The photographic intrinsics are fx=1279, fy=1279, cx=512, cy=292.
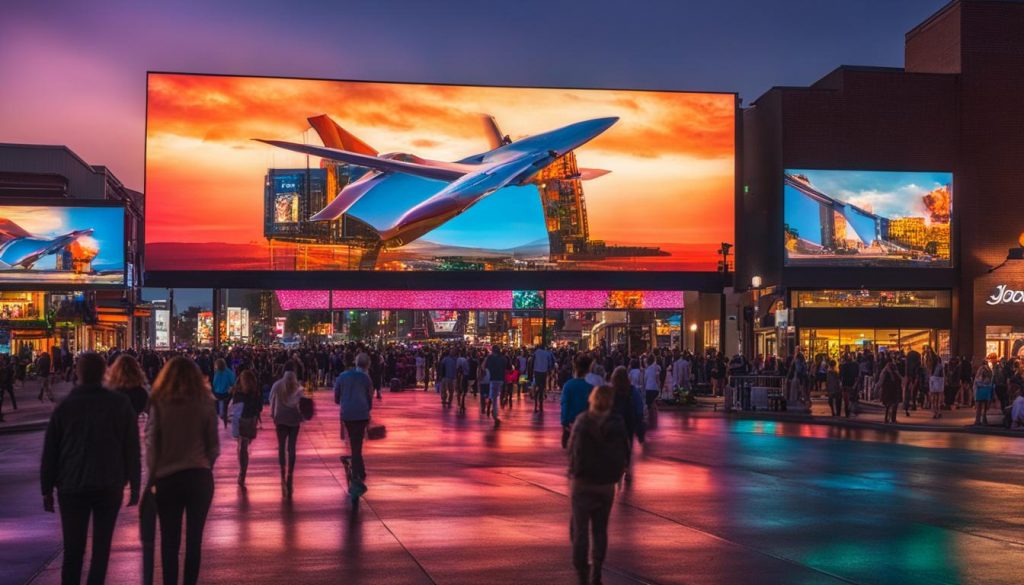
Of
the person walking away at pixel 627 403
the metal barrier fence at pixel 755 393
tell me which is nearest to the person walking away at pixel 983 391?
the metal barrier fence at pixel 755 393

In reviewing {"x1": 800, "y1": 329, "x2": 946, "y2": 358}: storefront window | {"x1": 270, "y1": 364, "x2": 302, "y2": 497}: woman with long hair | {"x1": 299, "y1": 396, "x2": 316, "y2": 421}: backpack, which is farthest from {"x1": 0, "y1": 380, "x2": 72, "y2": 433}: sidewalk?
{"x1": 800, "y1": 329, "x2": 946, "y2": 358}: storefront window

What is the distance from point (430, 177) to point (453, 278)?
505 centimetres

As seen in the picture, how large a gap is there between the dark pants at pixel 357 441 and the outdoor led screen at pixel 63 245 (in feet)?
176

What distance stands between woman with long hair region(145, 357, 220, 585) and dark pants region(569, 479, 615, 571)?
2.50 metres

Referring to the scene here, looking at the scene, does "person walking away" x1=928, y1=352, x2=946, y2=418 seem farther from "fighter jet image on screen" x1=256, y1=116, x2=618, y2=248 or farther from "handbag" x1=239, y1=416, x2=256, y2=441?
"fighter jet image on screen" x1=256, y1=116, x2=618, y2=248

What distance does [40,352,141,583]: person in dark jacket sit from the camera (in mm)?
7820

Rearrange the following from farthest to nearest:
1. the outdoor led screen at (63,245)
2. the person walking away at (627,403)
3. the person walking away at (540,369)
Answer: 1. the outdoor led screen at (63,245)
2. the person walking away at (540,369)
3. the person walking away at (627,403)

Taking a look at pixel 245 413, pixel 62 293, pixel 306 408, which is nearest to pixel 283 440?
pixel 245 413

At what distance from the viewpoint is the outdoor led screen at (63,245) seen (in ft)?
215

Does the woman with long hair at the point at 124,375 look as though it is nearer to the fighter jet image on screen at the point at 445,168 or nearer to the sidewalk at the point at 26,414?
the sidewalk at the point at 26,414

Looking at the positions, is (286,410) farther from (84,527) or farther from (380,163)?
(380,163)

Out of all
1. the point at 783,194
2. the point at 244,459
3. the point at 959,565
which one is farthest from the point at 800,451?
the point at 783,194

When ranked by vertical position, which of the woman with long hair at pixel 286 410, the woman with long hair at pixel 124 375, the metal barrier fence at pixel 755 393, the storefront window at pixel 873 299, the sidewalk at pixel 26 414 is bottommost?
the sidewalk at pixel 26 414

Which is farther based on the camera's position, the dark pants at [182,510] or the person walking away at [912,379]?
the person walking away at [912,379]
